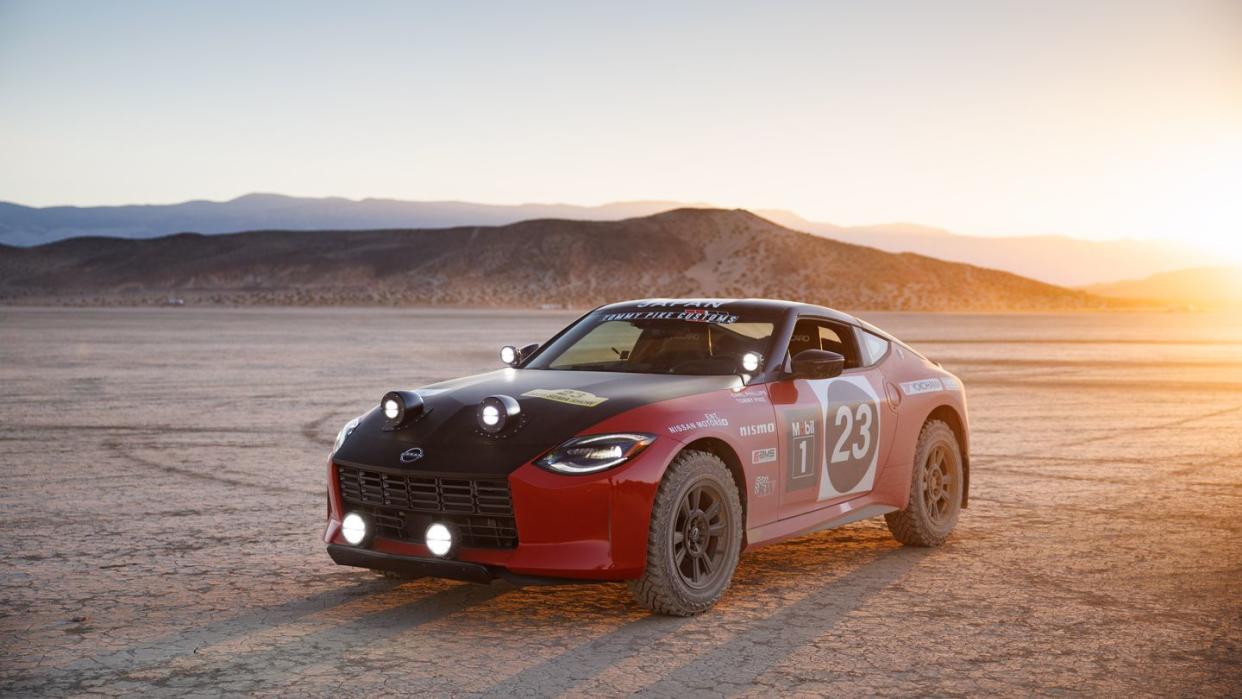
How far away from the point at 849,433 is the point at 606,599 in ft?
5.80

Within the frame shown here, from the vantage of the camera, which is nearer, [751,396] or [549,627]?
[549,627]

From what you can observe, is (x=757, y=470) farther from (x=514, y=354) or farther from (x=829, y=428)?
(x=514, y=354)

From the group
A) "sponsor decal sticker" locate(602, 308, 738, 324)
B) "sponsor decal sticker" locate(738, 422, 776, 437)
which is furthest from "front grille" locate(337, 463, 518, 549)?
"sponsor decal sticker" locate(602, 308, 738, 324)

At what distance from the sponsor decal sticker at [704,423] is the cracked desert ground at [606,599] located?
94 cm

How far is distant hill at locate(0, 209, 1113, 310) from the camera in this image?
157250mm

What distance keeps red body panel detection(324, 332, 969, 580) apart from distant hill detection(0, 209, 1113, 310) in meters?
134

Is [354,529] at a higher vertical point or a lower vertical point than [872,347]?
lower

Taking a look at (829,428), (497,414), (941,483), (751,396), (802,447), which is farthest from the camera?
(941,483)

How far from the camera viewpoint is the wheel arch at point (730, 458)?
6.26 metres

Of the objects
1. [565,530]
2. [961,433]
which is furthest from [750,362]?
[961,433]

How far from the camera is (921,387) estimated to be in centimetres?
819

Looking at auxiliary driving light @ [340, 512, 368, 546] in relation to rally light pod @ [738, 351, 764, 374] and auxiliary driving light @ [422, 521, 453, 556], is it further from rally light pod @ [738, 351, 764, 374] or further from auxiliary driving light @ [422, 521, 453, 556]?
rally light pod @ [738, 351, 764, 374]

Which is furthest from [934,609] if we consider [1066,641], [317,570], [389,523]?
[317,570]

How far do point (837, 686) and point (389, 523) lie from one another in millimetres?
2259
